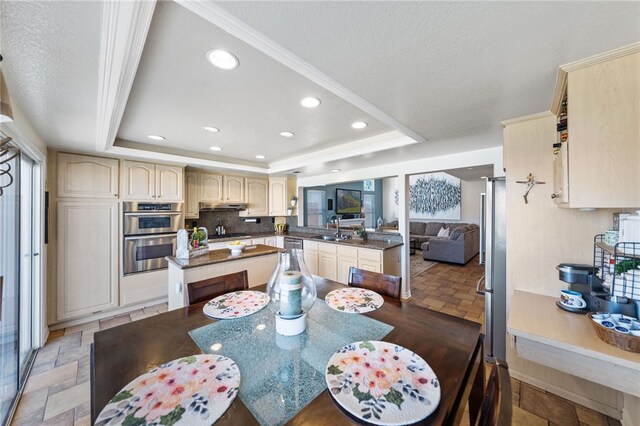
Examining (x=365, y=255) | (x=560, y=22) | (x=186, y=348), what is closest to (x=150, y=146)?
(x=186, y=348)

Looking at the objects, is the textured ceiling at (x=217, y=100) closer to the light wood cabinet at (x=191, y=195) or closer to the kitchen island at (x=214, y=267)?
the light wood cabinet at (x=191, y=195)

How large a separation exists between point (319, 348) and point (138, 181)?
11.3 feet

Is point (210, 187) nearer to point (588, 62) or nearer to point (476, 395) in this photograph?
point (476, 395)

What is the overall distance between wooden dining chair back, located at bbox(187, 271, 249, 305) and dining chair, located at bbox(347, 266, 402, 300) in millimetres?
905

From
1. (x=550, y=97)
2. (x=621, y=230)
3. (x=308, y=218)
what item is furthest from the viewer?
(x=308, y=218)

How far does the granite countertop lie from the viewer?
8.01 feet

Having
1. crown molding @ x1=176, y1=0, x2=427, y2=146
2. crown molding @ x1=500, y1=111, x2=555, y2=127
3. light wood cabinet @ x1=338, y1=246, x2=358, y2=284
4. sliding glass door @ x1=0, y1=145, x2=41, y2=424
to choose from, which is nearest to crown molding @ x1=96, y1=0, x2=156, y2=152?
crown molding @ x1=176, y1=0, x2=427, y2=146

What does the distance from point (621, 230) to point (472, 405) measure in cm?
129

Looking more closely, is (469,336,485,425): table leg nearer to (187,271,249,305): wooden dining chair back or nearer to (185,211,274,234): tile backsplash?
(187,271,249,305): wooden dining chair back

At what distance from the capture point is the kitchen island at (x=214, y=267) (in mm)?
2420

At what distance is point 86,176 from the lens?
2.95m

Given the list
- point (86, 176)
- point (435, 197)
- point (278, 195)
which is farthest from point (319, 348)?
point (435, 197)

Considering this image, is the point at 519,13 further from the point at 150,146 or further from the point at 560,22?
the point at 150,146

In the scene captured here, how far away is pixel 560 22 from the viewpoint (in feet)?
3.21
